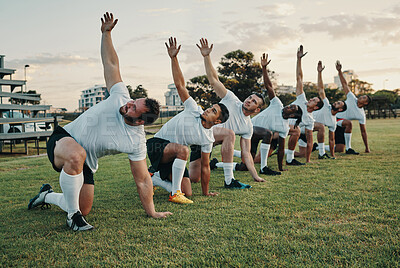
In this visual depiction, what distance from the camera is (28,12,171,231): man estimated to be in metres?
2.98

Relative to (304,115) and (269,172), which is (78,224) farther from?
(304,115)

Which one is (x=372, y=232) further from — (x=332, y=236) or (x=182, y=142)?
(x=182, y=142)

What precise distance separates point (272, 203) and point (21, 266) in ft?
8.85

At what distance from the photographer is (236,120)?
5.25 m

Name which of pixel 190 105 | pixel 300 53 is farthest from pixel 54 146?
pixel 300 53

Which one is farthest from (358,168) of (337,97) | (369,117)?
(337,97)

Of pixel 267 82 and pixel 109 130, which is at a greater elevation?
pixel 267 82

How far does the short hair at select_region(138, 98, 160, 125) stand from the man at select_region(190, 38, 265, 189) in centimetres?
209

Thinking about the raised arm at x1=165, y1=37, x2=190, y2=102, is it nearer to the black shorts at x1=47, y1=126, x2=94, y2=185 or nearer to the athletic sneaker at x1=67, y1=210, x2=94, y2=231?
the black shorts at x1=47, y1=126, x2=94, y2=185

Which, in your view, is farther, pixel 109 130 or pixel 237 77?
pixel 237 77

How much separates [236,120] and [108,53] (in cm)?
266

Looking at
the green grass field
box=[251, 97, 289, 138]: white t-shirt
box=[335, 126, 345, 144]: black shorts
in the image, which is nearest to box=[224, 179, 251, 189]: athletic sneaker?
the green grass field

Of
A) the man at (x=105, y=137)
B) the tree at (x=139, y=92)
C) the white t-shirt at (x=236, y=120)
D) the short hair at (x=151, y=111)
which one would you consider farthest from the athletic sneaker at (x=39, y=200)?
the tree at (x=139, y=92)

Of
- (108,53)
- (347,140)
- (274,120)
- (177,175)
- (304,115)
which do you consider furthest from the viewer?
(347,140)
